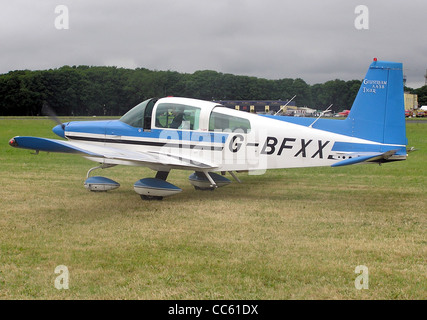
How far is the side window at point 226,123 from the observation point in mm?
8438

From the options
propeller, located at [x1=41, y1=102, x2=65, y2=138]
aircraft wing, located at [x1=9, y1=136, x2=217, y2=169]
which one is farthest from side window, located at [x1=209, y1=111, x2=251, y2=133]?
propeller, located at [x1=41, y1=102, x2=65, y2=138]

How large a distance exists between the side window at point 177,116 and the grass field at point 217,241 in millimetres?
1447

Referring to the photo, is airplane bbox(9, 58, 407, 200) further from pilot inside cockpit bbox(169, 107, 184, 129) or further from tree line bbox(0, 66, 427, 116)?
tree line bbox(0, 66, 427, 116)

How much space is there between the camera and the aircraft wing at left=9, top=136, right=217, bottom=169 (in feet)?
22.0

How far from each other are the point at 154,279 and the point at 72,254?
130 cm

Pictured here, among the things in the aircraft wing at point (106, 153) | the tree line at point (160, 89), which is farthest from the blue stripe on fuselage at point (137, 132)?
the tree line at point (160, 89)

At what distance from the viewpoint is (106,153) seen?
25.3 ft

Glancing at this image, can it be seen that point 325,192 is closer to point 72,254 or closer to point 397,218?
point 397,218

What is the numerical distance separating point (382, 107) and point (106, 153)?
5018 mm

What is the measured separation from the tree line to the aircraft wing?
748cm

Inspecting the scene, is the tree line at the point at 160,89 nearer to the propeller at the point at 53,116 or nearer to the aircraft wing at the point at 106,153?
the propeller at the point at 53,116
